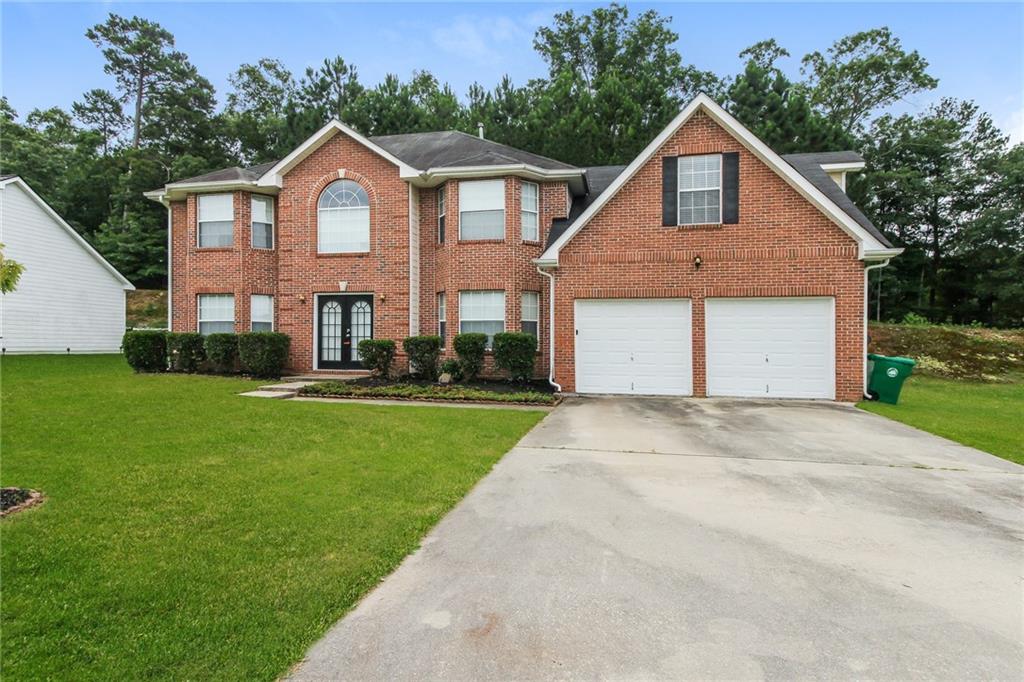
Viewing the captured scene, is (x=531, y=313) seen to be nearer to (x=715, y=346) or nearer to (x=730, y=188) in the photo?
(x=715, y=346)

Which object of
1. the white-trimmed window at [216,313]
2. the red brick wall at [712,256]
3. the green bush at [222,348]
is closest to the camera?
the red brick wall at [712,256]

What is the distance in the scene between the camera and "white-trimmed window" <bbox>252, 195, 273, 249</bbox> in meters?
15.4

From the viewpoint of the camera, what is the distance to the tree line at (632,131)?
2680cm

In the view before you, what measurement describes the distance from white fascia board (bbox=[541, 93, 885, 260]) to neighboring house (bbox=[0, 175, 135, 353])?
805 inches

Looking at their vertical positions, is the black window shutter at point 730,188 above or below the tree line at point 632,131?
below

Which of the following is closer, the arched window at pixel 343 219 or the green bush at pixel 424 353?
the green bush at pixel 424 353

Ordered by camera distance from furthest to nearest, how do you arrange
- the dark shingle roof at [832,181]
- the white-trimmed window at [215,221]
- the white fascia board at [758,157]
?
the white-trimmed window at [215,221] < the dark shingle roof at [832,181] < the white fascia board at [758,157]

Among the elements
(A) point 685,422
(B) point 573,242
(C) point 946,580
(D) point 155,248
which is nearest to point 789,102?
(B) point 573,242

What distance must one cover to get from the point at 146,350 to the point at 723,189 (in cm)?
1567

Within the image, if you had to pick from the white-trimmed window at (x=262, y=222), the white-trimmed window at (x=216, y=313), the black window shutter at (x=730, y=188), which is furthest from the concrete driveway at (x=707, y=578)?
the white-trimmed window at (x=262, y=222)

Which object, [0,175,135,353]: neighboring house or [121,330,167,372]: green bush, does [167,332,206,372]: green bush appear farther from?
[0,175,135,353]: neighboring house

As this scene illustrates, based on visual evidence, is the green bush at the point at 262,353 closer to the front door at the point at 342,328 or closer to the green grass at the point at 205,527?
the front door at the point at 342,328

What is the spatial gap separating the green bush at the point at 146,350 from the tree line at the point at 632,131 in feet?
60.5

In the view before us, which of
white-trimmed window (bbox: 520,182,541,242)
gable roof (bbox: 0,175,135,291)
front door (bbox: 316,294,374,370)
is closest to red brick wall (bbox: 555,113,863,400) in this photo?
white-trimmed window (bbox: 520,182,541,242)
